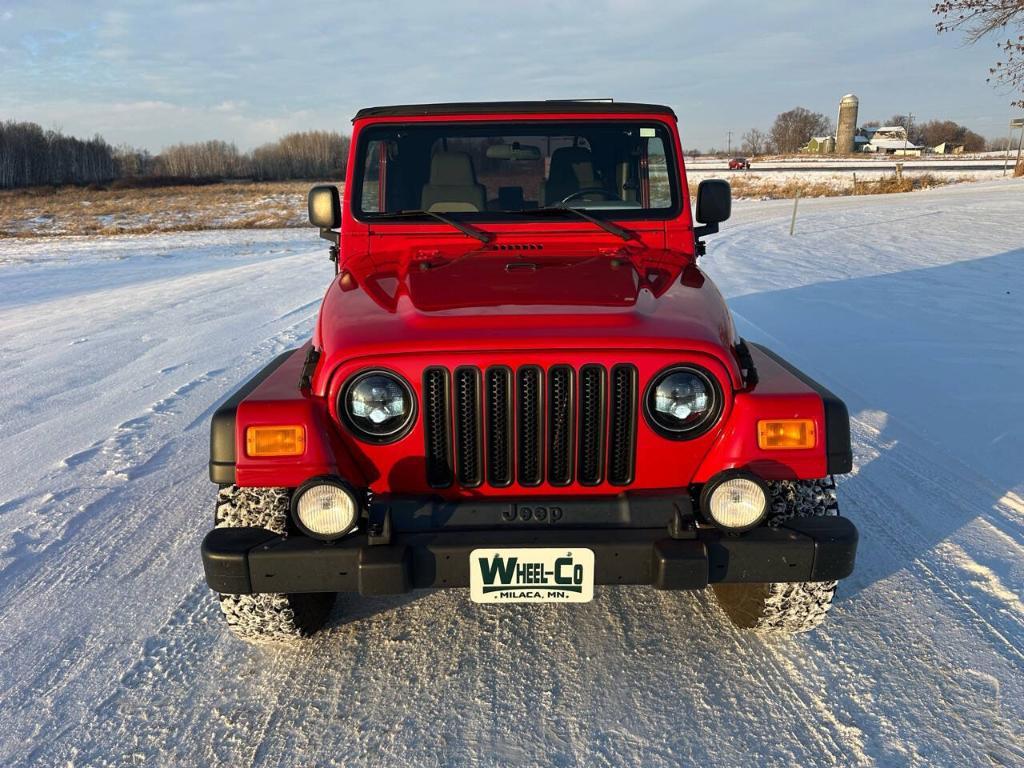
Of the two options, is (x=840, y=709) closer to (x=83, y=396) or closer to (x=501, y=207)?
(x=501, y=207)

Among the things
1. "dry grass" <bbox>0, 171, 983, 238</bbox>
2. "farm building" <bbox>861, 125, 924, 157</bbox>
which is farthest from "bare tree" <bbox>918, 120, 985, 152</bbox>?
"dry grass" <bbox>0, 171, 983, 238</bbox>

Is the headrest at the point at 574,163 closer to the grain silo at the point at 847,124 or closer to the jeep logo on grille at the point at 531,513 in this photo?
the jeep logo on grille at the point at 531,513

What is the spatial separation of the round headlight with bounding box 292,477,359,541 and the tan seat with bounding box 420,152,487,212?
1839mm

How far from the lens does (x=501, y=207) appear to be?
3863 millimetres

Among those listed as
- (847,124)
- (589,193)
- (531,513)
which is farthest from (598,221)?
(847,124)

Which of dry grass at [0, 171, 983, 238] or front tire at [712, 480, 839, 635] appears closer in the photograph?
front tire at [712, 480, 839, 635]

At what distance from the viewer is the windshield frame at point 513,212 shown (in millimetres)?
3805

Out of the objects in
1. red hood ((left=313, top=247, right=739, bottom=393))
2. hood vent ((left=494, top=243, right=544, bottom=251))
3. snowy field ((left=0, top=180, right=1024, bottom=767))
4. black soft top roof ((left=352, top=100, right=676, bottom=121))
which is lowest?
snowy field ((left=0, top=180, right=1024, bottom=767))

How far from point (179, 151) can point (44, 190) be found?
29.2m

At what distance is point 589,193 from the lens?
12.9ft

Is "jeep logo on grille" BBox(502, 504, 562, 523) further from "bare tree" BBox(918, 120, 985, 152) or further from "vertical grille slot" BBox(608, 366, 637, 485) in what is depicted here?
"bare tree" BBox(918, 120, 985, 152)

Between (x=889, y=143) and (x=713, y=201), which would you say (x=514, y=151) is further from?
(x=889, y=143)

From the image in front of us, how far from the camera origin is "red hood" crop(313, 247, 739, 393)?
2.64 m

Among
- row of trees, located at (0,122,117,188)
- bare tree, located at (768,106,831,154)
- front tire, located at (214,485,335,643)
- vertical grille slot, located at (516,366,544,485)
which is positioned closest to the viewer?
vertical grille slot, located at (516,366,544,485)
